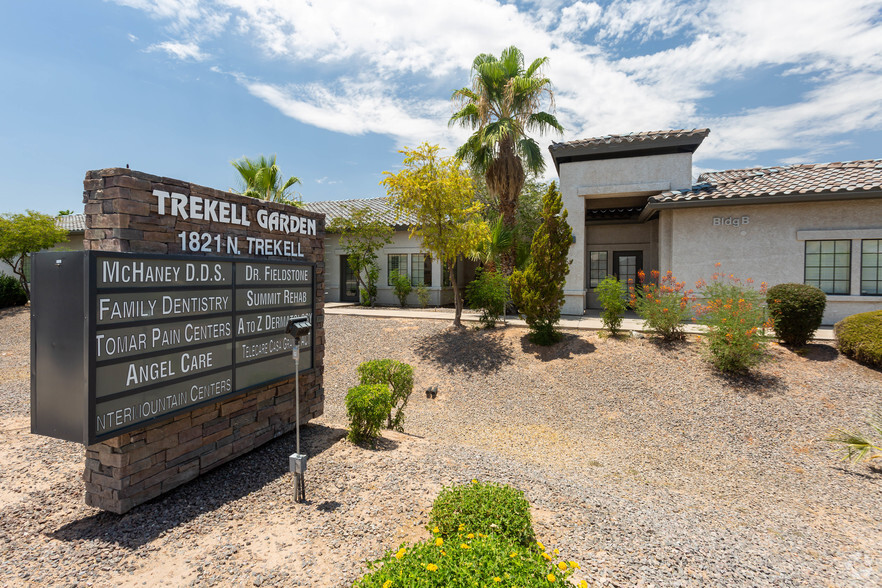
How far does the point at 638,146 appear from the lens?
14023 millimetres

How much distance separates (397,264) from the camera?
64.1 ft

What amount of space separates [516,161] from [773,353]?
893 centimetres

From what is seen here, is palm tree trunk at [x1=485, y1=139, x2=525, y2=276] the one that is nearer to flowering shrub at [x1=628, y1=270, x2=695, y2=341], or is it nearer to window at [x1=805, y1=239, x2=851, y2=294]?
flowering shrub at [x1=628, y1=270, x2=695, y2=341]

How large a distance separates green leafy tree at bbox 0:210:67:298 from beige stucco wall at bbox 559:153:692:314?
21.4 m

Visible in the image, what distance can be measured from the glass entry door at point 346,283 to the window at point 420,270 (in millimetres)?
3187

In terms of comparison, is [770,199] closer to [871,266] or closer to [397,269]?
[871,266]

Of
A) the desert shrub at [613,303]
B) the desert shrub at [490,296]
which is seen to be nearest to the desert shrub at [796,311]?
the desert shrub at [613,303]

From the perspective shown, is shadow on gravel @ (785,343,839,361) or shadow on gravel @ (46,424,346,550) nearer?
shadow on gravel @ (46,424,346,550)

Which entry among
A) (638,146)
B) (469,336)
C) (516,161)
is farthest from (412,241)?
(638,146)

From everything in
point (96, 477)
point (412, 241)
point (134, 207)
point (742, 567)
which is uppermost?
point (412, 241)

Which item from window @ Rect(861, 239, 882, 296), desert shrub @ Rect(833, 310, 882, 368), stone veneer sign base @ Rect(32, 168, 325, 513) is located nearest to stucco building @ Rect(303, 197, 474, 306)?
desert shrub @ Rect(833, 310, 882, 368)

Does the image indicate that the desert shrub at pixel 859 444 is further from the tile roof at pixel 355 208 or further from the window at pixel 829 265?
the tile roof at pixel 355 208

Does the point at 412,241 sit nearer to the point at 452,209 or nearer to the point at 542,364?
the point at 452,209

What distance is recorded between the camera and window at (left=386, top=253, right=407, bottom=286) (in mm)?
19375
